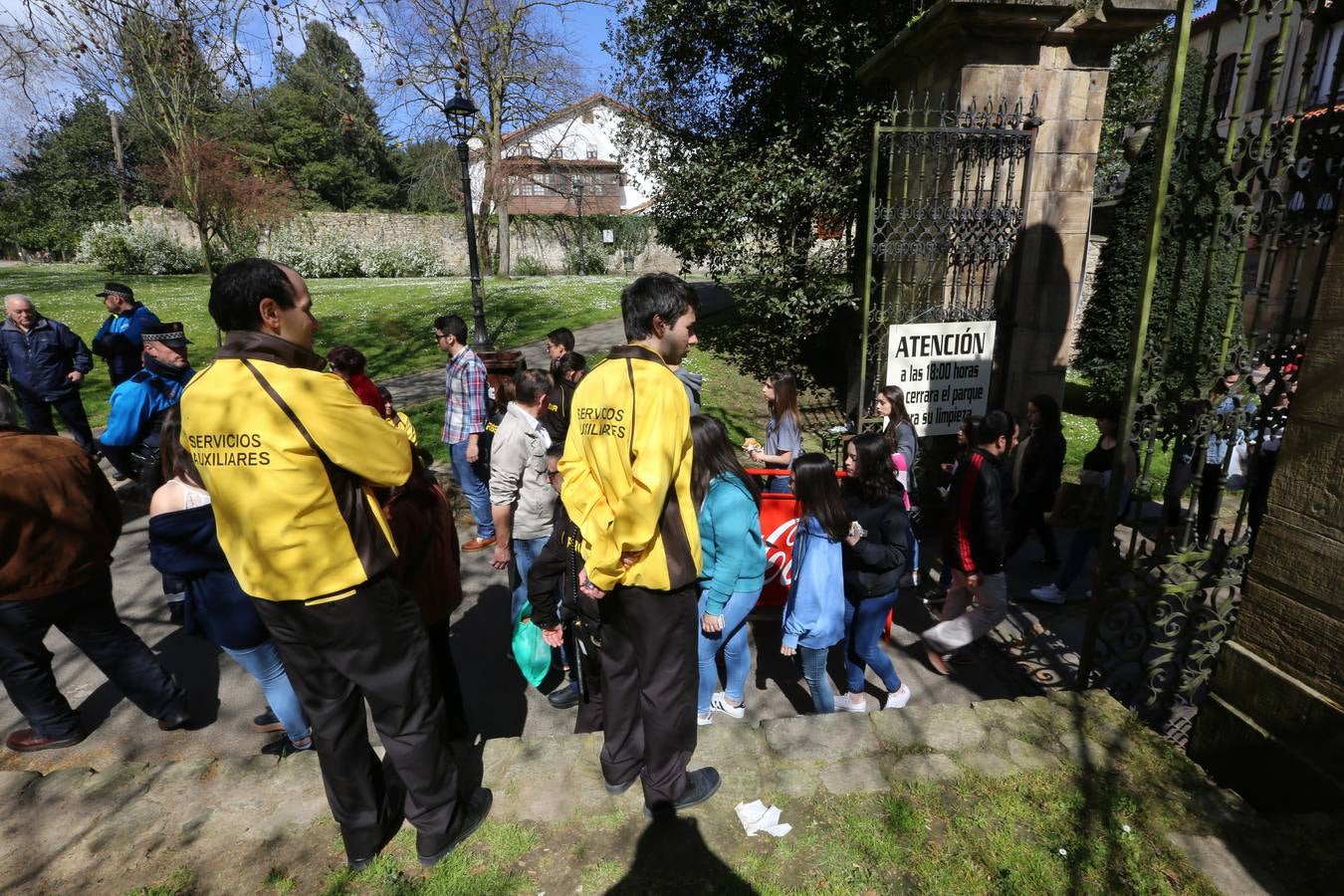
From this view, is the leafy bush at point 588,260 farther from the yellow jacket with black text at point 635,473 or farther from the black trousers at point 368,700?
the black trousers at point 368,700

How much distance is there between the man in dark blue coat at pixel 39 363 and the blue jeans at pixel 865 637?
8.14 meters

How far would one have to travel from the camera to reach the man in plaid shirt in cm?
565

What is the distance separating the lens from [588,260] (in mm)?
34750

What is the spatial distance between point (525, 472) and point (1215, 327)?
3.65m

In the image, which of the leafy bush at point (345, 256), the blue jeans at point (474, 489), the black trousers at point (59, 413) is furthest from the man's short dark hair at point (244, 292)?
the leafy bush at point (345, 256)

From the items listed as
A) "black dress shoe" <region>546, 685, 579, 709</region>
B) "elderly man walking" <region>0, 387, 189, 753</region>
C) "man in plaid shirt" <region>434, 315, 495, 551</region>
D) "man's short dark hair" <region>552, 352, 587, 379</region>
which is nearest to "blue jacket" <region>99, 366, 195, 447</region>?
"man in plaid shirt" <region>434, 315, 495, 551</region>

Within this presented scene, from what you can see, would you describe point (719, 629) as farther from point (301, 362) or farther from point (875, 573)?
point (301, 362)

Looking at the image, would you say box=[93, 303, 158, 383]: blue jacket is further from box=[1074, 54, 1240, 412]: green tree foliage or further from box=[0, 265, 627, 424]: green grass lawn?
box=[1074, 54, 1240, 412]: green tree foliage

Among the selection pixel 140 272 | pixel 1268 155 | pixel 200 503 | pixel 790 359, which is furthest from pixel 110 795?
pixel 140 272

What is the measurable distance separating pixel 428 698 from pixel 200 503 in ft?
5.41

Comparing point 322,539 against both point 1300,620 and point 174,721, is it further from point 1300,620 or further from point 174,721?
point 1300,620

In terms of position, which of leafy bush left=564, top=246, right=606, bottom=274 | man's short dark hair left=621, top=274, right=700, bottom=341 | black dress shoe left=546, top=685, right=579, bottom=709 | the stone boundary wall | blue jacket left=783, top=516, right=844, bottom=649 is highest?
the stone boundary wall

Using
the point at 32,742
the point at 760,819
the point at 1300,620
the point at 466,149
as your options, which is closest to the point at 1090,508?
the point at 1300,620

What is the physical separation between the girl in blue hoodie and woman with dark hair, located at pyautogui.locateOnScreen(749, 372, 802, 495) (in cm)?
168
